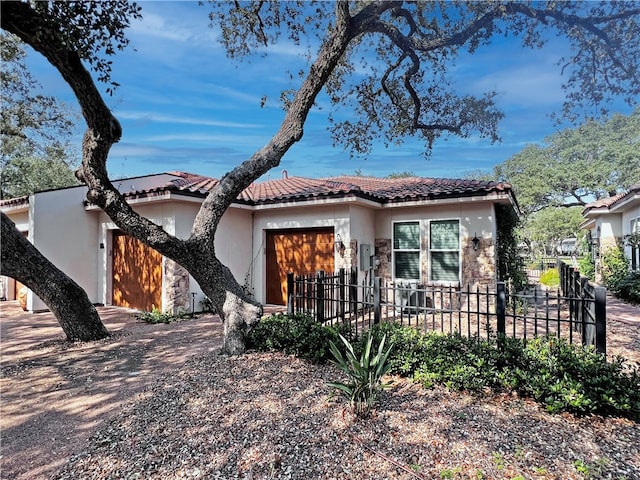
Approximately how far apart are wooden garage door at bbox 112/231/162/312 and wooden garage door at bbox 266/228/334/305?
3.20 m

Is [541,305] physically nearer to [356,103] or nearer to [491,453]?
[356,103]

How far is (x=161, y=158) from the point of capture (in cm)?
1831

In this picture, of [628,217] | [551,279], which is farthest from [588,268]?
[628,217]

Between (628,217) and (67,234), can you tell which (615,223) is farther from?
(67,234)

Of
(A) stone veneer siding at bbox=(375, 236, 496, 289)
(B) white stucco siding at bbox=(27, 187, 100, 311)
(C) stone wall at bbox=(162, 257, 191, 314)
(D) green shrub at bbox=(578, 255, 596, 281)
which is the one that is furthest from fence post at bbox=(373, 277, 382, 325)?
(D) green shrub at bbox=(578, 255, 596, 281)

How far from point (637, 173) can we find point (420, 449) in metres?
35.1

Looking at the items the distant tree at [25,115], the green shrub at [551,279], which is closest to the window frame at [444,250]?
the green shrub at [551,279]

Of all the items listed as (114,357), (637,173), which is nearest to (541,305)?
(114,357)

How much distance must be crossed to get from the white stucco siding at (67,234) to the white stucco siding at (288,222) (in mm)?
5237

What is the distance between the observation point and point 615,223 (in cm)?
1586

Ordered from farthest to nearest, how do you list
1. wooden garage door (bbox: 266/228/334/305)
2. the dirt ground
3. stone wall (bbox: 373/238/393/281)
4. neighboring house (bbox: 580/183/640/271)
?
neighboring house (bbox: 580/183/640/271) → stone wall (bbox: 373/238/393/281) → wooden garage door (bbox: 266/228/334/305) → the dirt ground

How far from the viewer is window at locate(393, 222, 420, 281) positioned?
1005 centimetres

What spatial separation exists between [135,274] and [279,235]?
4.46 metres

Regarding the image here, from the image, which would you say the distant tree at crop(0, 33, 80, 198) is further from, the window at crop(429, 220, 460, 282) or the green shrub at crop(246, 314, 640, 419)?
the window at crop(429, 220, 460, 282)
